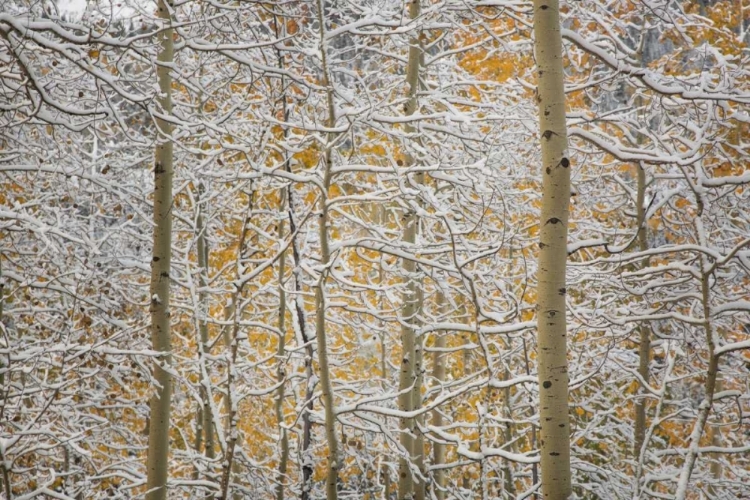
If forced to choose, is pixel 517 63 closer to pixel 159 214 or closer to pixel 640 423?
pixel 640 423

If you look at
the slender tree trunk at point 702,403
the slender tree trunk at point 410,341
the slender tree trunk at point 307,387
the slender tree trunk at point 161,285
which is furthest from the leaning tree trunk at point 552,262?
the slender tree trunk at point 161,285

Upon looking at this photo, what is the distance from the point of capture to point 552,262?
3.08 m

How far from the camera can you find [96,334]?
712 cm

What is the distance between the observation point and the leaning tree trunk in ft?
9.73

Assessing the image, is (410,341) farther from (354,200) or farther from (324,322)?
(354,200)

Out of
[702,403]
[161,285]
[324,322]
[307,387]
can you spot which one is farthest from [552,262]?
[161,285]

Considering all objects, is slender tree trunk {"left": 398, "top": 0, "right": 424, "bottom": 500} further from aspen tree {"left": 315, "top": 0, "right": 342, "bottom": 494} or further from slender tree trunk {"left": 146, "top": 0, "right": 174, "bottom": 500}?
slender tree trunk {"left": 146, "top": 0, "right": 174, "bottom": 500}

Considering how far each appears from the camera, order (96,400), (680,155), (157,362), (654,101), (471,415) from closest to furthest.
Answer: (680,155) → (654,101) → (157,362) → (96,400) → (471,415)

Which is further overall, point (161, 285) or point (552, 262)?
point (161, 285)

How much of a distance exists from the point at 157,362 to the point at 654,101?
412 centimetres

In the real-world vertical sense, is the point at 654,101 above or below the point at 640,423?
above

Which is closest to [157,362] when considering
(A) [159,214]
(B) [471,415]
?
(A) [159,214]

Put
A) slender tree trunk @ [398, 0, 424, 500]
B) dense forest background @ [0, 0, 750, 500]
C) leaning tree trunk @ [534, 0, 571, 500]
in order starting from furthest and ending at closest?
slender tree trunk @ [398, 0, 424, 500], dense forest background @ [0, 0, 750, 500], leaning tree trunk @ [534, 0, 571, 500]

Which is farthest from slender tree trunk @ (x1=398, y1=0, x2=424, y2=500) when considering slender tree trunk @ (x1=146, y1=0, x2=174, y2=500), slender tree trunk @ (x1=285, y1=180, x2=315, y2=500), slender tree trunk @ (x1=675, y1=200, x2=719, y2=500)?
slender tree trunk @ (x1=675, y1=200, x2=719, y2=500)
